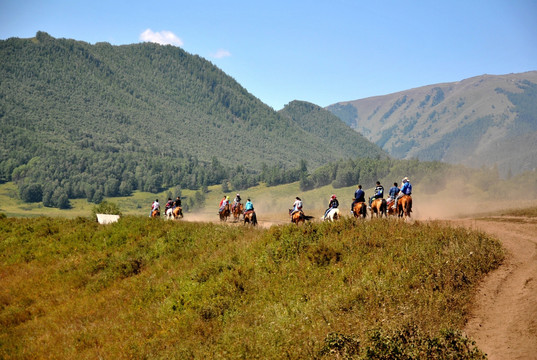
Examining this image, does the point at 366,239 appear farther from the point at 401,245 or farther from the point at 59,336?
the point at 59,336

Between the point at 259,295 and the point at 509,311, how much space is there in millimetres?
7312

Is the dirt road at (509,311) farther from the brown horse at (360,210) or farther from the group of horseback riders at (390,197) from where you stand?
the brown horse at (360,210)

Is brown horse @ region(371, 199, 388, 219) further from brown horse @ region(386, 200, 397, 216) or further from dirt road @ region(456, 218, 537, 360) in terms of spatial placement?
dirt road @ region(456, 218, 537, 360)

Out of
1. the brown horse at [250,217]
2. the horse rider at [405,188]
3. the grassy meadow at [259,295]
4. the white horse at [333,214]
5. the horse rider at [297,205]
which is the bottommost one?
the grassy meadow at [259,295]

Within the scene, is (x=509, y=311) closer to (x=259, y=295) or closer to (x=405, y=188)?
(x=259, y=295)

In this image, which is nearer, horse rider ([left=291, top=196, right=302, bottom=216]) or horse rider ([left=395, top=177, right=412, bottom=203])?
horse rider ([left=395, top=177, right=412, bottom=203])

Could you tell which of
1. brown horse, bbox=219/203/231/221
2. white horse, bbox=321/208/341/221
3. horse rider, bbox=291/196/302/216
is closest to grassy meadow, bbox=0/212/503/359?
horse rider, bbox=291/196/302/216

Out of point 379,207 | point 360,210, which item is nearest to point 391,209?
point 379,207

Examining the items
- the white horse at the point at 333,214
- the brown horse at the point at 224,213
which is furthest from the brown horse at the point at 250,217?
the white horse at the point at 333,214

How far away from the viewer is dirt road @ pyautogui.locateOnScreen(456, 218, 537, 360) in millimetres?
9336

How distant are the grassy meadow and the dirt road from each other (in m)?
0.39

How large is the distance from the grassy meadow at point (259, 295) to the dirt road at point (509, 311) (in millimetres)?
393

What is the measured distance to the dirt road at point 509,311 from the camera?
9336 mm

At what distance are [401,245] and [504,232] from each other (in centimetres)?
753
